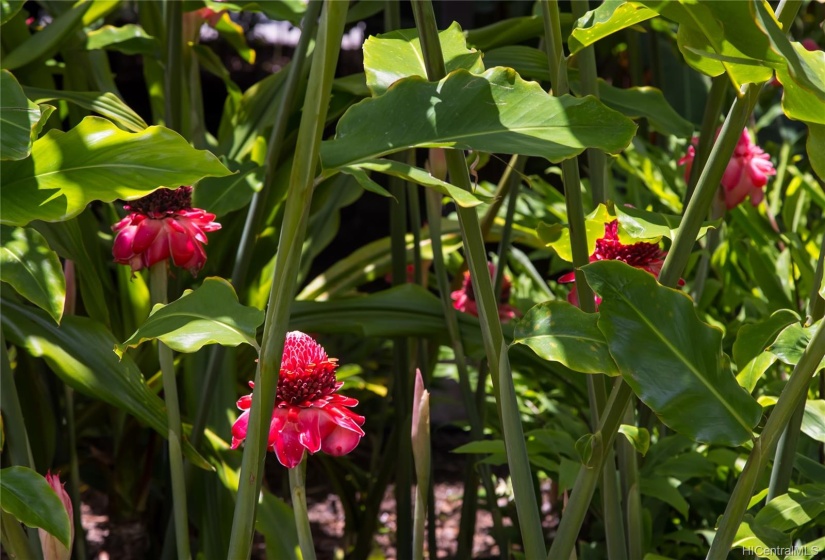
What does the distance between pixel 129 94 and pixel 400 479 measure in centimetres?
233

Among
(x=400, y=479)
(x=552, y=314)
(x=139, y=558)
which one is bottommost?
(x=139, y=558)

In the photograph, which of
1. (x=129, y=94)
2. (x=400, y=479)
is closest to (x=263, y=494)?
(x=400, y=479)

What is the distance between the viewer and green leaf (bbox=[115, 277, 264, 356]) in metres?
0.54

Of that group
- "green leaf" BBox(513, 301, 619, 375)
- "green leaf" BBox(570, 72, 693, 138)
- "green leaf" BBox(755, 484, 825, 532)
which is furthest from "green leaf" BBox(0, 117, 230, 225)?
"green leaf" BBox(570, 72, 693, 138)

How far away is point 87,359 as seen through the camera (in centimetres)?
90

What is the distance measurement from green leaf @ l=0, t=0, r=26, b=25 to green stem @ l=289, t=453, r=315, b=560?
438 millimetres

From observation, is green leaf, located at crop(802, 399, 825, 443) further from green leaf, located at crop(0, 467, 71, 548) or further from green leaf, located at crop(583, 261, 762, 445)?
green leaf, located at crop(0, 467, 71, 548)

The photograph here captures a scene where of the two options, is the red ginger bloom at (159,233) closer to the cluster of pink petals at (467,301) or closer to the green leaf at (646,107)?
the green leaf at (646,107)

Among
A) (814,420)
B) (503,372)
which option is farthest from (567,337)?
(814,420)

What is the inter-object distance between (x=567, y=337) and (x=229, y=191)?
536mm

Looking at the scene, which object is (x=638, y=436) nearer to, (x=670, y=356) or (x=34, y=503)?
(x=670, y=356)

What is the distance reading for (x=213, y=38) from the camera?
3.47 metres

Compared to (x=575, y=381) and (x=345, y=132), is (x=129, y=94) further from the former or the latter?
(x=345, y=132)

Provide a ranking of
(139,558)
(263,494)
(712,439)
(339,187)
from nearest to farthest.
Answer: (712,439), (263,494), (339,187), (139,558)
